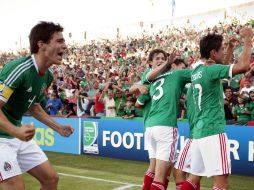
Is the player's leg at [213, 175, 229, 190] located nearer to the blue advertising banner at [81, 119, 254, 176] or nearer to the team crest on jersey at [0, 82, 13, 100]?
the team crest on jersey at [0, 82, 13, 100]

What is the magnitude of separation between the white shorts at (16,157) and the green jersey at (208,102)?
1789 millimetres

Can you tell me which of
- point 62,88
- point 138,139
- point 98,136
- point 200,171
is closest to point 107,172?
point 138,139

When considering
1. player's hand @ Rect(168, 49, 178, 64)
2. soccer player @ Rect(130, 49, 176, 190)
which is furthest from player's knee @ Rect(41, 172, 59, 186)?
player's hand @ Rect(168, 49, 178, 64)

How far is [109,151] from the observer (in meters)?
12.3

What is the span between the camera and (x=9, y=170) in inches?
177

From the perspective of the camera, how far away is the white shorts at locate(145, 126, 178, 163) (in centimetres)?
599

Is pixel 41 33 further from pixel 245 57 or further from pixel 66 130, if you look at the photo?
pixel 245 57

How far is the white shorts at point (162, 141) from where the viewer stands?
5.99 metres

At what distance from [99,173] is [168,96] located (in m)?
4.34

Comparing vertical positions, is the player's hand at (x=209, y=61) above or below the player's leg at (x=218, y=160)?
above

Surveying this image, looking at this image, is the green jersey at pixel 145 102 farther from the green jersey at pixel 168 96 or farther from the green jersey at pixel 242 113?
the green jersey at pixel 242 113

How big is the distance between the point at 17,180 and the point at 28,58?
1.18 meters

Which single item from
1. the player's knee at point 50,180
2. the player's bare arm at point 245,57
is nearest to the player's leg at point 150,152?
the player's knee at point 50,180

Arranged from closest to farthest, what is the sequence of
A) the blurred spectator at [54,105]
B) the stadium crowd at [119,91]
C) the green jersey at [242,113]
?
the green jersey at [242,113] < the stadium crowd at [119,91] < the blurred spectator at [54,105]
